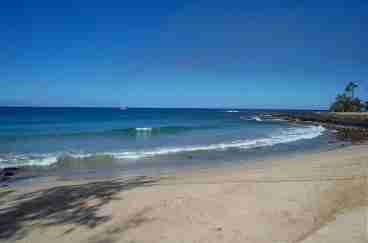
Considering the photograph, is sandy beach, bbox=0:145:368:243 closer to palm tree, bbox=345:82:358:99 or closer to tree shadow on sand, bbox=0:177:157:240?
tree shadow on sand, bbox=0:177:157:240

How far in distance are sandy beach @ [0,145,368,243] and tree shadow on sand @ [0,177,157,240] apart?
0.05 ft

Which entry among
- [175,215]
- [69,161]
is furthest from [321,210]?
[69,161]

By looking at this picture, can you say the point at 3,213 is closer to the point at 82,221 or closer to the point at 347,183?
the point at 82,221

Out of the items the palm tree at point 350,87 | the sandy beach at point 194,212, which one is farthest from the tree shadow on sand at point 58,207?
the palm tree at point 350,87

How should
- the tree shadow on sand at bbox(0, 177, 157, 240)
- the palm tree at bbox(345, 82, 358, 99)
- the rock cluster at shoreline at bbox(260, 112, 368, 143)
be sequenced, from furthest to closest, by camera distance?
the palm tree at bbox(345, 82, 358, 99) < the rock cluster at shoreline at bbox(260, 112, 368, 143) < the tree shadow on sand at bbox(0, 177, 157, 240)

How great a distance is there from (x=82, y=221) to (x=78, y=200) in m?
1.23

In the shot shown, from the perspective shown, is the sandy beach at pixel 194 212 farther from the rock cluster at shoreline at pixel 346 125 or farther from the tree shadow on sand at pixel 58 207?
the rock cluster at shoreline at pixel 346 125

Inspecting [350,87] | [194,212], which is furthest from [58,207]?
[350,87]

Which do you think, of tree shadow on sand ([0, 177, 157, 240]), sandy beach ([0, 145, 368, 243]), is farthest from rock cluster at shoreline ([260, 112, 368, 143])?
tree shadow on sand ([0, 177, 157, 240])

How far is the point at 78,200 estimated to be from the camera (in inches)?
212

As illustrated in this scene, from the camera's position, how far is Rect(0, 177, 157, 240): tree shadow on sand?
4.27m

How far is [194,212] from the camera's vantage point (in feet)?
15.1

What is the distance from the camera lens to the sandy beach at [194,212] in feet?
12.3

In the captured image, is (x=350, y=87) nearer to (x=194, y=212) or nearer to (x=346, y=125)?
(x=346, y=125)
